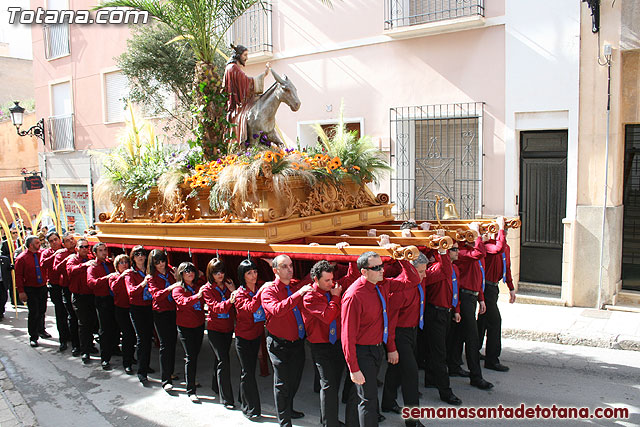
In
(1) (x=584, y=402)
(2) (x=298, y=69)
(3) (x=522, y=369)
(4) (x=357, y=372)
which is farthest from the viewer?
(2) (x=298, y=69)

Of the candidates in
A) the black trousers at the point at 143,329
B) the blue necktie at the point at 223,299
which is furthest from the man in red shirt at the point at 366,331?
the black trousers at the point at 143,329

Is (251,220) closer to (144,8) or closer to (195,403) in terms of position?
(195,403)

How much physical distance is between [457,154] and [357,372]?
6.75 metres

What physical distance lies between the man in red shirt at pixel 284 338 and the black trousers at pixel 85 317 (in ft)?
11.1

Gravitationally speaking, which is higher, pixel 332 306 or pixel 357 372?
pixel 332 306

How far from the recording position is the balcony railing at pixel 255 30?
483 inches

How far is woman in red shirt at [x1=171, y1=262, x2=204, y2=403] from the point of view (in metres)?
5.72

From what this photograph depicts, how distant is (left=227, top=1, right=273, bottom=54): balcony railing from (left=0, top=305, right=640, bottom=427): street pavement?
7.46 meters

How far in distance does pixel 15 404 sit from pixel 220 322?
251 cm

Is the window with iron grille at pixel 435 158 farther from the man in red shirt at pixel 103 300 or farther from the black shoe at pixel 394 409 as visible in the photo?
the man in red shirt at pixel 103 300

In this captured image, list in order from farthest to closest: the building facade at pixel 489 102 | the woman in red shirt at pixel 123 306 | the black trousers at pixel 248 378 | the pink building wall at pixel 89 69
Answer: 1. the pink building wall at pixel 89 69
2. the building facade at pixel 489 102
3. the woman in red shirt at pixel 123 306
4. the black trousers at pixel 248 378

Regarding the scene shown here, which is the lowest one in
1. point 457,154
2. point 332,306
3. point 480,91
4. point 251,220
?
point 332,306

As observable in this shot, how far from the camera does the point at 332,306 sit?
15.1ft

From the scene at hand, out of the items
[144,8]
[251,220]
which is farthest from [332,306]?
[144,8]
